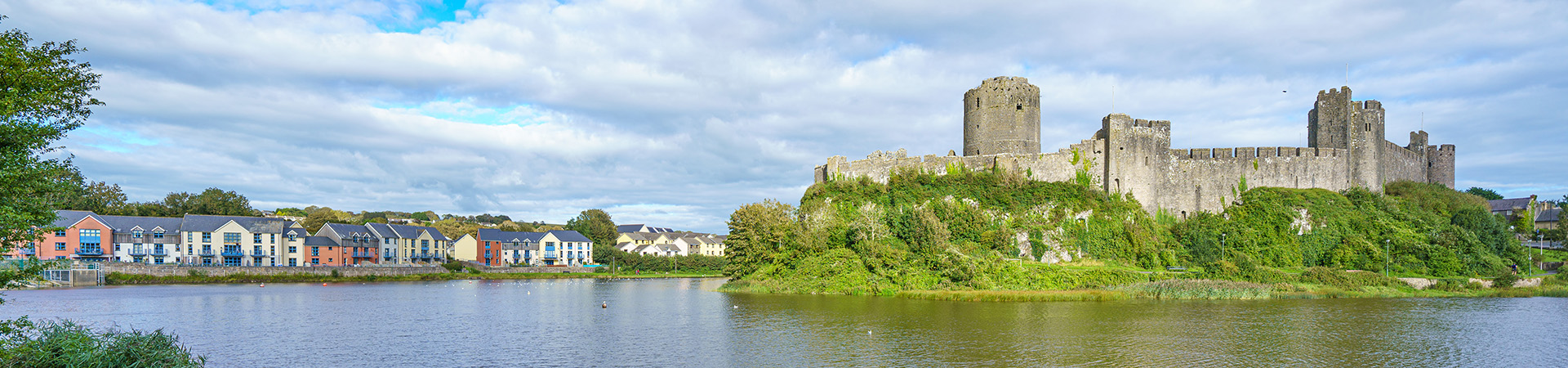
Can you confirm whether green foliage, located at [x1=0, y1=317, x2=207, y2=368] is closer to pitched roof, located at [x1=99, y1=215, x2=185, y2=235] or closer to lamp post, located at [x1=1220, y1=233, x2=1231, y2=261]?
lamp post, located at [x1=1220, y1=233, x2=1231, y2=261]

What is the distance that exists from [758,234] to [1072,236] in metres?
16.2

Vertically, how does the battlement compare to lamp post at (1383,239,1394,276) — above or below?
above

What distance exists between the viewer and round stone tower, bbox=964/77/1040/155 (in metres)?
47.1

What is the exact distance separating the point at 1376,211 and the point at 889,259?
26031mm

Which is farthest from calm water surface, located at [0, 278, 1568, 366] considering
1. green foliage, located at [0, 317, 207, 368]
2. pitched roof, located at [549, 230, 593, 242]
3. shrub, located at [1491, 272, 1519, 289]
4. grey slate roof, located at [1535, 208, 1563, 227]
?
pitched roof, located at [549, 230, 593, 242]

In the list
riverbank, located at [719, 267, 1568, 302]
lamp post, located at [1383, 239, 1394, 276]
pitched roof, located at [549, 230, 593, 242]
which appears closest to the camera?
riverbank, located at [719, 267, 1568, 302]

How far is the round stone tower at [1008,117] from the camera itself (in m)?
47.1

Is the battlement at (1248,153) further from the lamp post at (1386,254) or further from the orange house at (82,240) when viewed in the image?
the orange house at (82,240)

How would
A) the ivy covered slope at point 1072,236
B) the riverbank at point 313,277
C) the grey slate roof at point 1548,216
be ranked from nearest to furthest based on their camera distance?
1. the ivy covered slope at point 1072,236
2. the riverbank at point 313,277
3. the grey slate roof at point 1548,216

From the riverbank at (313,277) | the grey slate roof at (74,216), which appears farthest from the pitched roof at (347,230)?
the grey slate roof at (74,216)

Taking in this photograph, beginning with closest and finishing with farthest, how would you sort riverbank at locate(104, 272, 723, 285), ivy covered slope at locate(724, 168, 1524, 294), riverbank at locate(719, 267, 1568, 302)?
riverbank at locate(719, 267, 1568, 302) < ivy covered slope at locate(724, 168, 1524, 294) < riverbank at locate(104, 272, 723, 285)

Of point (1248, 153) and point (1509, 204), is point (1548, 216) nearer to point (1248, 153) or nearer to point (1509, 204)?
point (1509, 204)

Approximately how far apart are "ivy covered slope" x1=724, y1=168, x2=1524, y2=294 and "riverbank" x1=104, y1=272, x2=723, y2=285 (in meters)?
33.6

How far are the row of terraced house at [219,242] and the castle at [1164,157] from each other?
54.1 m
